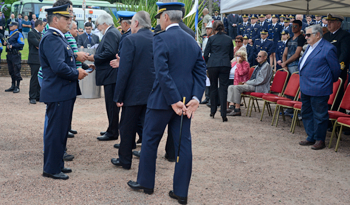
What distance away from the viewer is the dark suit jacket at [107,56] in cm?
Result: 546

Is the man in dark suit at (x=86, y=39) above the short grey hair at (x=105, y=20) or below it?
below

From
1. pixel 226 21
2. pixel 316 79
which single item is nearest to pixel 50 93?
pixel 316 79

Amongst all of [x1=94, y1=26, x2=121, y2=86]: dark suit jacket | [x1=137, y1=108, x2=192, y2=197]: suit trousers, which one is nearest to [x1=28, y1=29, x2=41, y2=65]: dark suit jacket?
[x1=94, y1=26, x2=121, y2=86]: dark suit jacket

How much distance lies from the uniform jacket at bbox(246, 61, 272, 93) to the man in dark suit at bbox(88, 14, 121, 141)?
3793 mm

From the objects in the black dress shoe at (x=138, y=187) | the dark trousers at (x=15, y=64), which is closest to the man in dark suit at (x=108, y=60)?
the black dress shoe at (x=138, y=187)

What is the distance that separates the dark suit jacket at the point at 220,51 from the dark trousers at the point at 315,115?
2.05m

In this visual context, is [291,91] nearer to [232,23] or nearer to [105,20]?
[105,20]

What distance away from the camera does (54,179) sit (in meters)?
4.07

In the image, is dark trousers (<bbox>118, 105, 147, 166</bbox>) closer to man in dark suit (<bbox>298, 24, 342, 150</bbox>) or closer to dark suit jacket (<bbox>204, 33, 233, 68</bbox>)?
man in dark suit (<bbox>298, 24, 342, 150</bbox>)

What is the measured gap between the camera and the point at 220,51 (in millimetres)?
7586

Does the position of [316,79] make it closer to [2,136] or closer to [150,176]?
[150,176]

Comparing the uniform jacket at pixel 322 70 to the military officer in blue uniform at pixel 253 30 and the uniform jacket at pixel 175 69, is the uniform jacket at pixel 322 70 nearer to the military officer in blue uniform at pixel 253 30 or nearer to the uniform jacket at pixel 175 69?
the uniform jacket at pixel 175 69

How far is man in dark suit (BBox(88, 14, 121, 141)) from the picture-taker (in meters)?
5.48

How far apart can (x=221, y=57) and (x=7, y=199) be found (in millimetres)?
5100
